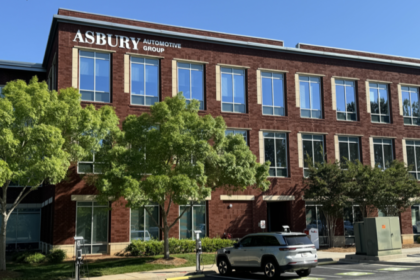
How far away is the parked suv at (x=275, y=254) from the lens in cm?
1555

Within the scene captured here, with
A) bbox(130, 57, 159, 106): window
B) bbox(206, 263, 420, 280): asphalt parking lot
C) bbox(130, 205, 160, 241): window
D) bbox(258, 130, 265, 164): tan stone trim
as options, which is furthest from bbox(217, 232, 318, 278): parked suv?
bbox(130, 57, 159, 106): window

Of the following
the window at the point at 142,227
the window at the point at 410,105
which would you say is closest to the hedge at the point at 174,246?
the window at the point at 142,227

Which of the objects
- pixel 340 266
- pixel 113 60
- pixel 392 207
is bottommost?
pixel 340 266

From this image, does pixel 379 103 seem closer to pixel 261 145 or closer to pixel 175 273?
pixel 261 145

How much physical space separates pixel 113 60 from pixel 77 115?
811cm

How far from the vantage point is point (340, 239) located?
30.0 meters

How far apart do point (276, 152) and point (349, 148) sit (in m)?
6.08

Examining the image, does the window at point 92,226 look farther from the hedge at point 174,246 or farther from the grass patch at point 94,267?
the grass patch at point 94,267

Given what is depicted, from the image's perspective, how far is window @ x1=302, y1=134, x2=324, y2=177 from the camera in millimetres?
30978

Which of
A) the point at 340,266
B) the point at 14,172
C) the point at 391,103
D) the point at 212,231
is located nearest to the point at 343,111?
the point at 391,103

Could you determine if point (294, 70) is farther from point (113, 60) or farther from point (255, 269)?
point (255, 269)

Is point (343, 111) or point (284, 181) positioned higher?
point (343, 111)

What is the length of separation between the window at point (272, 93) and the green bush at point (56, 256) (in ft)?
51.1

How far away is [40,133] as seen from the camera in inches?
700
